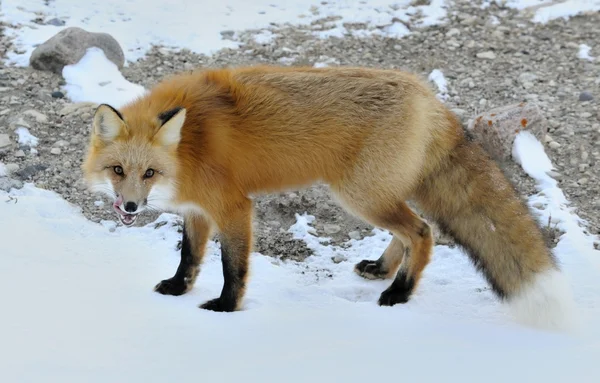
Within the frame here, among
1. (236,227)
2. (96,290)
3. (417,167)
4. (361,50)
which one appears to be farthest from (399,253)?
(361,50)

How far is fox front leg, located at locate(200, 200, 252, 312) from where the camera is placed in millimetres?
3674

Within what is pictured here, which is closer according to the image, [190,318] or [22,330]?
[22,330]

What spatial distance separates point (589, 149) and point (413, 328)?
2923 mm

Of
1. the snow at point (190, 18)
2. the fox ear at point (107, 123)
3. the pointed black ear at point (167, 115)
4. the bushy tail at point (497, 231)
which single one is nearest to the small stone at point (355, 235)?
the bushy tail at point (497, 231)

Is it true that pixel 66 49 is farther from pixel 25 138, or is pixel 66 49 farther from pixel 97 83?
pixel 25 138

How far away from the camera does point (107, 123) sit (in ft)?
11.1

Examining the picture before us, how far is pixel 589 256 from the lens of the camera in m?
4.32

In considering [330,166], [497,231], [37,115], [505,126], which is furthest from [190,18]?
[497,231]

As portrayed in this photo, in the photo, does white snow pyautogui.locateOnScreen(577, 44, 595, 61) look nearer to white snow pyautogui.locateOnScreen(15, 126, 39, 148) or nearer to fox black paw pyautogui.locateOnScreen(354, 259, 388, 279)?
fox black paw pyautogui.locateOnScreen(354, 259, 388, 279)

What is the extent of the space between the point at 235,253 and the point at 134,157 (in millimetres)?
782

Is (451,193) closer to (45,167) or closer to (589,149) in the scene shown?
(589,149)

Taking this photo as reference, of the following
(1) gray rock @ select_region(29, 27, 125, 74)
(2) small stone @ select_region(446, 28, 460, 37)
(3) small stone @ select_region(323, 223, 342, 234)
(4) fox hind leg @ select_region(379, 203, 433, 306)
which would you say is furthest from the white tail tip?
(1) gray rock @ select_region(29, 27, 125, 74)

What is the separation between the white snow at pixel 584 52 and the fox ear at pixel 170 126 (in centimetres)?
515

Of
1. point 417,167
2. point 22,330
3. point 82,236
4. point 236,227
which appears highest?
point 417,167
